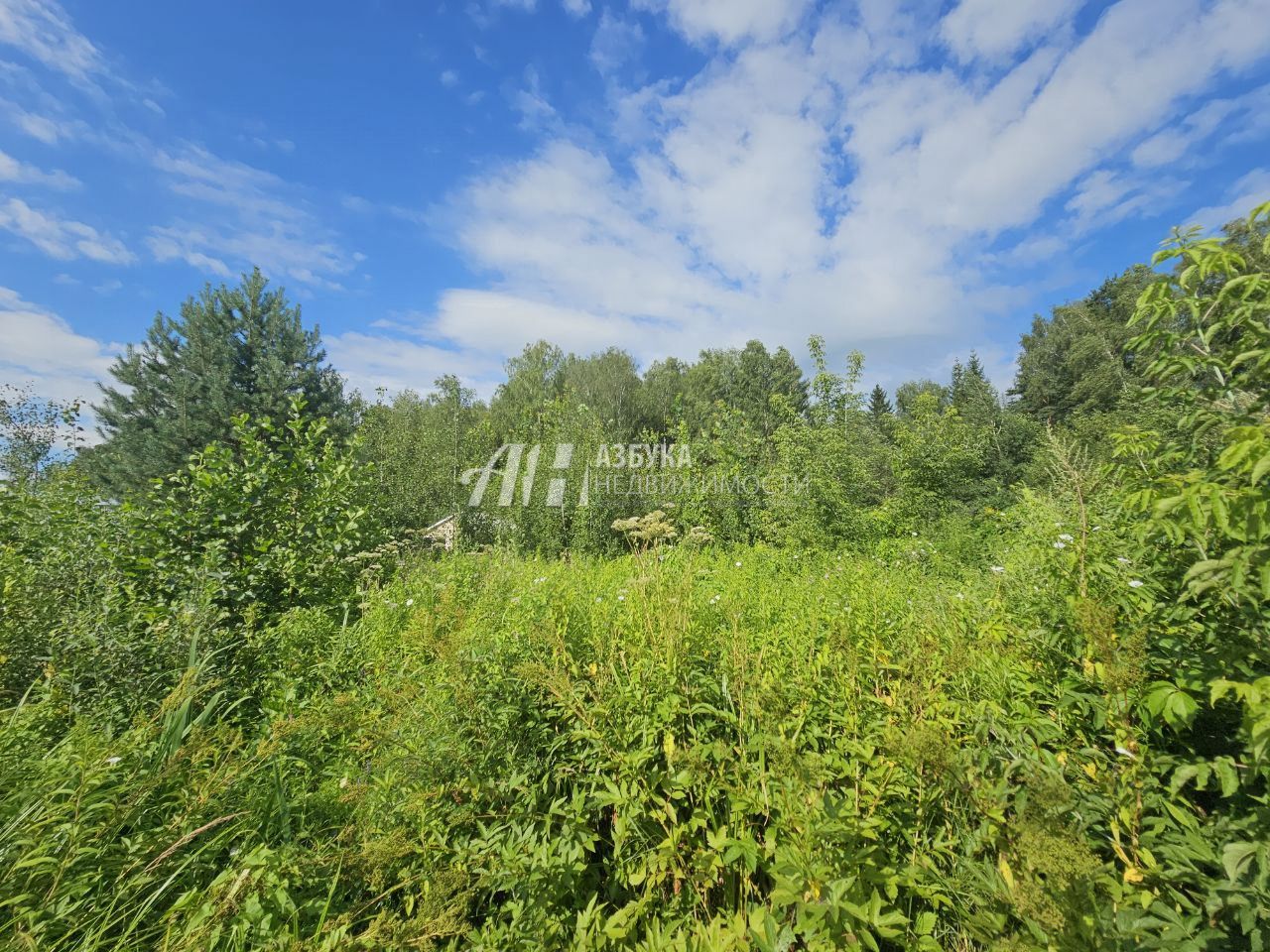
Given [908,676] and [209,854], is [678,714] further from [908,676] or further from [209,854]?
[209,854]

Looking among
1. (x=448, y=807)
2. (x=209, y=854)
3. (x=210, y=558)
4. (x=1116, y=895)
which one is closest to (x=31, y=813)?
(x=209, y=854)

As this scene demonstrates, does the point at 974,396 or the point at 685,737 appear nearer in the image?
the point at 685,737

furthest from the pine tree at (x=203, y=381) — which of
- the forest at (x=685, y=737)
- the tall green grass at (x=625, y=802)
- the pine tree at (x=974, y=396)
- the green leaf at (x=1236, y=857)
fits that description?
the pine tree at (x=974, y=396)

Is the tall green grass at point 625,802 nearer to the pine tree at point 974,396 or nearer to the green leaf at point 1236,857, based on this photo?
the green leaf at point 1236,857

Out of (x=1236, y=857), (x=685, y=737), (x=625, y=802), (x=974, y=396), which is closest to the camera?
(x=1236, y=857)

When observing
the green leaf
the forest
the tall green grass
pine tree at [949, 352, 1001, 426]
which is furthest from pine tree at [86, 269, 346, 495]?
pine tree at [949, 352, 1001, 426]

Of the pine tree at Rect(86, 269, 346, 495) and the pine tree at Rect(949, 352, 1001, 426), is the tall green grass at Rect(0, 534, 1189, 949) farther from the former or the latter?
the pine tree at Rect(949, 352, 1001, 426)

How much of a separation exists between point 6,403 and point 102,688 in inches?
658

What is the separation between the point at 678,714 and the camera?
1869 millimetres

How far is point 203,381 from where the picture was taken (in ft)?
42.7

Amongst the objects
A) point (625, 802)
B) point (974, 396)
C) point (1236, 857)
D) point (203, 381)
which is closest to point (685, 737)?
point (625, 802)

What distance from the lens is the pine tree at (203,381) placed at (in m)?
12.6

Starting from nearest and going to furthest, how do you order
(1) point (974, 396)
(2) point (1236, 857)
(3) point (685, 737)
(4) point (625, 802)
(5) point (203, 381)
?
(2) point (1236, 857)
(4) point (625, 802)
(3) point (685, 737)
(5) point (203, 381)
(1) point (974, 396)

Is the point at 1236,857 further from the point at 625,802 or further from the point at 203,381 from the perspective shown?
the point at 203,381
